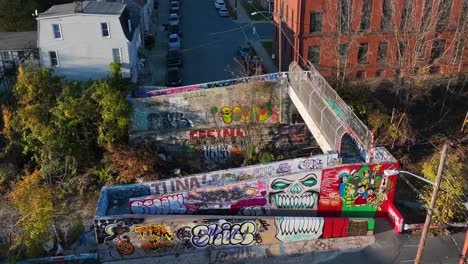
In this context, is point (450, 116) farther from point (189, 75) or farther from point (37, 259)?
point (37, 259)

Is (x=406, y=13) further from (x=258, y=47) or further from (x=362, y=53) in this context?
(x=258, y=47)

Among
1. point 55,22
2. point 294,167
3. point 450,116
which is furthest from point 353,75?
point 55,22

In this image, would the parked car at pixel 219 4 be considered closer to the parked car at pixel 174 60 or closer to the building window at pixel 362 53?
the parked car at pixel 174 60

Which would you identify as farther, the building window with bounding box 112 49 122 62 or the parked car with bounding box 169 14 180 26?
the parked car with bounding box 169 14 180 26

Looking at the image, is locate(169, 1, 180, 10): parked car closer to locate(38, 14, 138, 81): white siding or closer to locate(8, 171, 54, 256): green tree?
locate(38, 14, 138, 81): white siding

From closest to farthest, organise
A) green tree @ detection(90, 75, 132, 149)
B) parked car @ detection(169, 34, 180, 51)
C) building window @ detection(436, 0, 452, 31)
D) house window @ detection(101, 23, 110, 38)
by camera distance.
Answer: green tree @ detection(90, 75, 132, 149) → house window @ detection(101, 23, 110, 38) → building window @ detection(436, 0, 452, 31) → parked car @ detection(169, 34, 180, 51)

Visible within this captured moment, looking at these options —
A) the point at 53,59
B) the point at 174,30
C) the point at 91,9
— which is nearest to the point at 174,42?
the point at 174,30

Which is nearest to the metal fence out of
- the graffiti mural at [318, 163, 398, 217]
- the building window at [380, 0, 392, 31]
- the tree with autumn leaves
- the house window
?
the graffiti mural at [318, 163, 398, 217]
